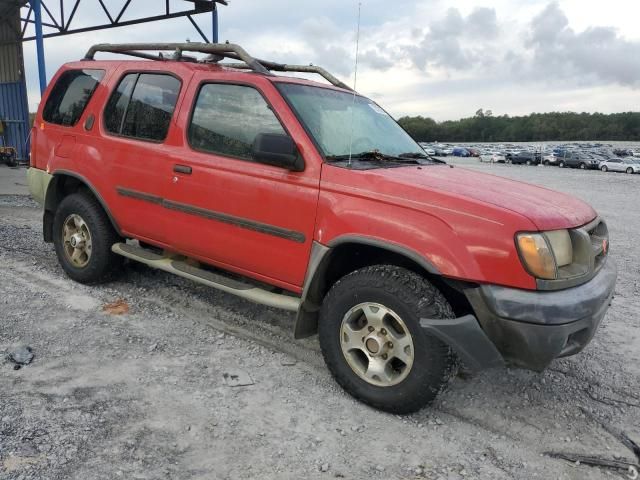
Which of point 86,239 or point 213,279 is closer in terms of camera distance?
point 213,279

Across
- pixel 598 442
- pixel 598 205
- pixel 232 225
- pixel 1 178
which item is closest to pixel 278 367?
pixel 232 225

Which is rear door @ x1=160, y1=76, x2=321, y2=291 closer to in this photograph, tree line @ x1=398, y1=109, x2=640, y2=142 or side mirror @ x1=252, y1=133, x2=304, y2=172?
side mirror @ x1=252, y1=133, x2=304, y2=172

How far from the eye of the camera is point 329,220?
3.06m

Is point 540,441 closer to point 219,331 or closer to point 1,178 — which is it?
point 219,331

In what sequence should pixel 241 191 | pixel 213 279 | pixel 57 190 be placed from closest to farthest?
pixel 241 191 < pixel 213 279 < pixel 57 190

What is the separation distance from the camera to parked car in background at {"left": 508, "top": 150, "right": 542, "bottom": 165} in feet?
174

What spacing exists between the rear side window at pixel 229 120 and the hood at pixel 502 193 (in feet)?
2.88

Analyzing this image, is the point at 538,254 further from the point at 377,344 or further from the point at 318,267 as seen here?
the point at 318,267

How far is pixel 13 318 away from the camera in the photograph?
13.1ft

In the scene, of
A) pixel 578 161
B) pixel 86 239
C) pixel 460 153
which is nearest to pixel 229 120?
pixel 86 239

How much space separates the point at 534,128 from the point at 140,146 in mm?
137415

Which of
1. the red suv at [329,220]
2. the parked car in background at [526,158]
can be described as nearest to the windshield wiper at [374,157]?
the red suv at [329,220]

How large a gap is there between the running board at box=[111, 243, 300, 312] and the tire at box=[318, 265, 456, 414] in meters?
0.35

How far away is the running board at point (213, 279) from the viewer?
3.39 m
